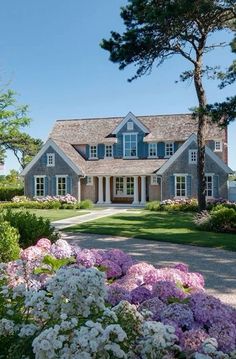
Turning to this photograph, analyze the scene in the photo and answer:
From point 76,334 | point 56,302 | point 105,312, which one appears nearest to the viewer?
point 76,334

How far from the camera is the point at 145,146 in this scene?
37156 millimetres

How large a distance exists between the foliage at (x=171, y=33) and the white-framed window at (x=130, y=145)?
16.3 m

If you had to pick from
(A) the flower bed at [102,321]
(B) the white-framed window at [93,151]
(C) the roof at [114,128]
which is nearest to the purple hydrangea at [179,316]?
(A) the flower bed at [102,321]

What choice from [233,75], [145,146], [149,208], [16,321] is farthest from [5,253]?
[145,146]

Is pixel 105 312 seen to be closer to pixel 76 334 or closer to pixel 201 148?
pixel 76 334

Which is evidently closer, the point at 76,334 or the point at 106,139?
the point at 76,334

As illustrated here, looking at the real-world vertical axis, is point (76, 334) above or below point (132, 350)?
above

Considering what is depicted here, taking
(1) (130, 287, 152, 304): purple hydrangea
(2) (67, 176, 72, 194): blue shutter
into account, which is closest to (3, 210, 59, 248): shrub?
(1) (130, 287, 152, 304): purple hydrangea

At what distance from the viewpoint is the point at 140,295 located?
4.37 metres

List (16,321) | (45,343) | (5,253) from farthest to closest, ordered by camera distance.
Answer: (5,253) < (16,321) < (45,343)

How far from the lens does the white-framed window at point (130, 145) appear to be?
37312 millimetres

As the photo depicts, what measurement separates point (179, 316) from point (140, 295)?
0.78 metres

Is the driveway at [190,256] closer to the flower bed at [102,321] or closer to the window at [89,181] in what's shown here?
the flower bed at [102,321]

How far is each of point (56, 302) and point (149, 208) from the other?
2699 cm
